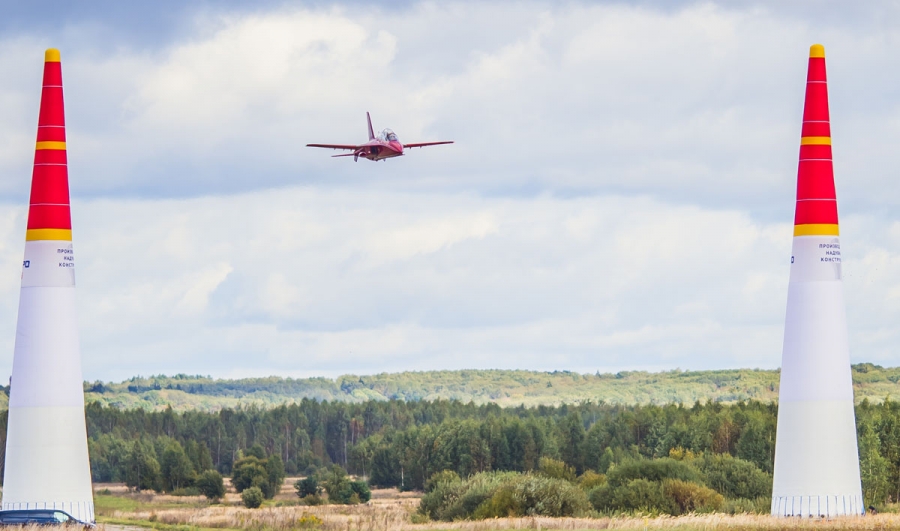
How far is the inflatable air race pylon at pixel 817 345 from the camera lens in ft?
119

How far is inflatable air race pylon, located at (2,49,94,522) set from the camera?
35.4m

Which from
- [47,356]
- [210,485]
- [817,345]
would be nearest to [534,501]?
[817,345]

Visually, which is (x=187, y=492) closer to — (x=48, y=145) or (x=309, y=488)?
(x=309, y=488)

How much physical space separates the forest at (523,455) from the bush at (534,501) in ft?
0.35

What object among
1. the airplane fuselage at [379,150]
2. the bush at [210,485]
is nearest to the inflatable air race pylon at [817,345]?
the airplane fuselage at [379,150]

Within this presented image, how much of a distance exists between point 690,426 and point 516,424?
95.2 ft

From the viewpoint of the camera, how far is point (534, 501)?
5222cm

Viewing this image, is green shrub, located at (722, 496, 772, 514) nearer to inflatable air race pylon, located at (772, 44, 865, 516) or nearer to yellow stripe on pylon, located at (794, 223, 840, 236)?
inflatable air race pylon, located at (772, 44, 865, 516)

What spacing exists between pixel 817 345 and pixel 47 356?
2238 cm

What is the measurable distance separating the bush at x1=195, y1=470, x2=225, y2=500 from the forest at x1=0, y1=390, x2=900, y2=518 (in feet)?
3.03

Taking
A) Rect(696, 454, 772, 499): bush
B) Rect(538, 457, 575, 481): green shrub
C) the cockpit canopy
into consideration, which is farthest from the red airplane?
Rect(538, 457, 575, 481): green shrub

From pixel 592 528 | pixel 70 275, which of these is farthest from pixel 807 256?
pixel 70 275

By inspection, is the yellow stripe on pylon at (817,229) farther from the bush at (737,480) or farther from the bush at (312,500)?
the bush at (312,500)

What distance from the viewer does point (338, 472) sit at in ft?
436
